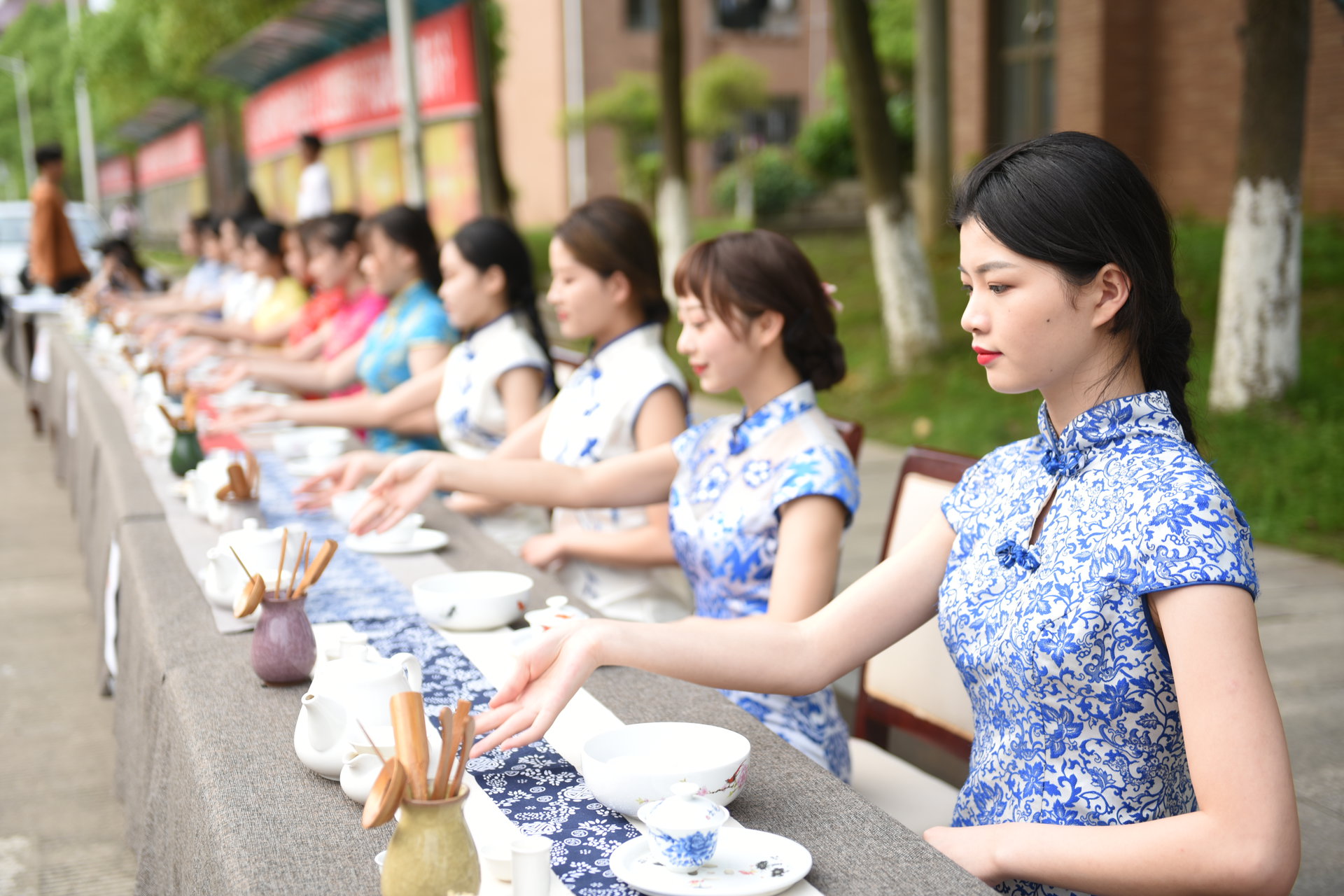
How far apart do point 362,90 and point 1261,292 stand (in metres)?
10.2

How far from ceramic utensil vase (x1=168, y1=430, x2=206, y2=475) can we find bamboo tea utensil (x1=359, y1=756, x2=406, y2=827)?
2272 mm

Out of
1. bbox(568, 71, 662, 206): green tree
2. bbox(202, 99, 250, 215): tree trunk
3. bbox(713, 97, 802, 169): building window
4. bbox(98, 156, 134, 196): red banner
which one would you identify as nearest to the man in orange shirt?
bbox(568, 71, 662, 206): green tree

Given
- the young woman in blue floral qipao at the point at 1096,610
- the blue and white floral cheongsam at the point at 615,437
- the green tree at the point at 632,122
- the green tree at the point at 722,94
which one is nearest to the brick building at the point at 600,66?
the green tree at the point at 632,122

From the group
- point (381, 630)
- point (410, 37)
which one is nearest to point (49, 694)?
point (381, 630)

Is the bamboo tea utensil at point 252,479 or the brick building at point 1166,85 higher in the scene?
the brick building at point 1166,85

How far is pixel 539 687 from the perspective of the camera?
1461 mm

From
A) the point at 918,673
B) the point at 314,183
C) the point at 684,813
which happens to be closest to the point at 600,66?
the point at 314,183

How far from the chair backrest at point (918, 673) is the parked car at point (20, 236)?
46.1 feet

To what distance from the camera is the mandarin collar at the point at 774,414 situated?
2.29m

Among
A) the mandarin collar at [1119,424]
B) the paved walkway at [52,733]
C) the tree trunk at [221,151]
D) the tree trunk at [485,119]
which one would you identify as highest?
the tree trunk at [221,151]

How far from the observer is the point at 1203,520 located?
1331mm

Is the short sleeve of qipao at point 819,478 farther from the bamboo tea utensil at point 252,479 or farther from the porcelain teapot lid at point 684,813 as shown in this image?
the bamboo tea utensil at point 252,479

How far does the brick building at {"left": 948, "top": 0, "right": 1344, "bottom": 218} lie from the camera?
30.7 feet

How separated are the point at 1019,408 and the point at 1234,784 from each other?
20.1ft
